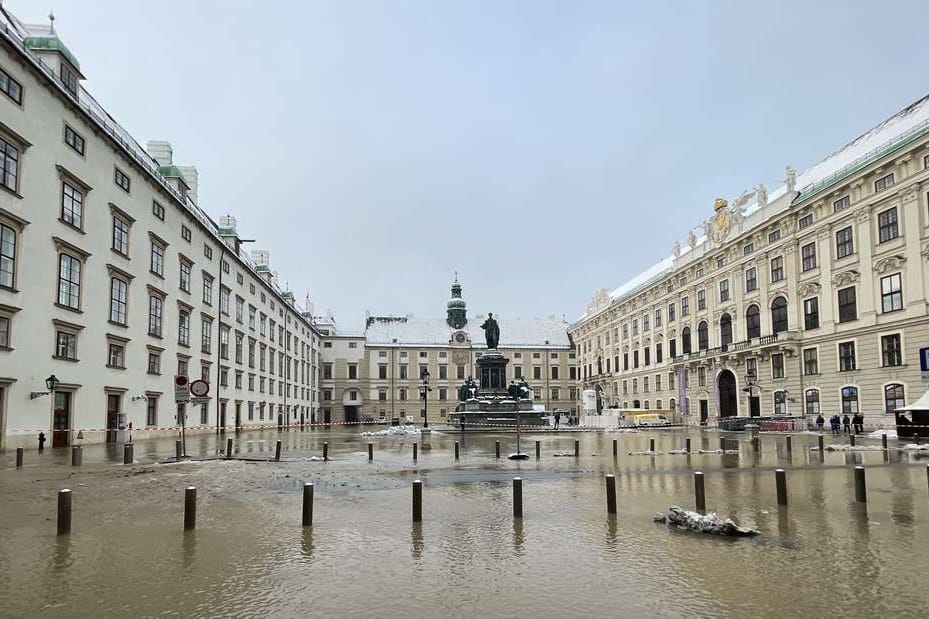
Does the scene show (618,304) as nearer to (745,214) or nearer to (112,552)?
(745,214)

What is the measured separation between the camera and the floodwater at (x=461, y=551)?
20.4ft

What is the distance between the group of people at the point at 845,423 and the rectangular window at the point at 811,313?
670 cm

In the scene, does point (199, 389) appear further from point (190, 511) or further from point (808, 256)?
point (808, 256)

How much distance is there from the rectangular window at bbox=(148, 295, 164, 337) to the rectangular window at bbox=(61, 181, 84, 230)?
862 cm

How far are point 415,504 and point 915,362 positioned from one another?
37.3m

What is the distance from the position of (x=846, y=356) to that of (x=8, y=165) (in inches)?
1821

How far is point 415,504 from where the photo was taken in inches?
398


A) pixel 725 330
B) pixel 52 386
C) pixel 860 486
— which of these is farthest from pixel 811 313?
pixel 52 386

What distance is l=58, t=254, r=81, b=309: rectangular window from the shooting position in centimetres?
2822

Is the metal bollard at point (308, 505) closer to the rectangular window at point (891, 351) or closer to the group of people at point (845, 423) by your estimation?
the group of people at point (845, 423)

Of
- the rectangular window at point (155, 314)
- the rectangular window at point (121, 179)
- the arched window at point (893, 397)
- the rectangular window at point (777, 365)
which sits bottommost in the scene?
the arched window at point (893, 397)

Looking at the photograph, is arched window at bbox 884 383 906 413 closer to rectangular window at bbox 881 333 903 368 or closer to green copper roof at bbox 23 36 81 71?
rectangular window at bbox 881 333 903 368

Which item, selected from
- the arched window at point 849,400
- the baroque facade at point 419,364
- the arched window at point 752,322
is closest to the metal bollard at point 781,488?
the arched window at point 849,400

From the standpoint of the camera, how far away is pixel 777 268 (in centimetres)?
4981
